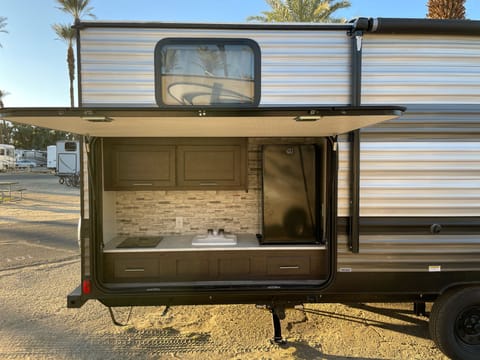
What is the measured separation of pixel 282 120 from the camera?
95.8 inches

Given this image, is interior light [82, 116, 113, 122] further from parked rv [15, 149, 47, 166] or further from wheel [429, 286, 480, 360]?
parked rv [15, 149, 47, 166]

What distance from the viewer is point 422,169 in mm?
2703

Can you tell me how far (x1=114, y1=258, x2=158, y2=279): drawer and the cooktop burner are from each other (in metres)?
0.16

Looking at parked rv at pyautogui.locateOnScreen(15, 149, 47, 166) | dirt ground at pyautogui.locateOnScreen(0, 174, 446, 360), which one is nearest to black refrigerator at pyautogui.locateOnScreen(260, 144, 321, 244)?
dirt ground at pyautogui.locateOnScreen(0, 174, 446, 360)

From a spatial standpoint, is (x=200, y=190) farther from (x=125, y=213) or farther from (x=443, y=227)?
(x=443, y=227)

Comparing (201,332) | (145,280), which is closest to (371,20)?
(145,280)

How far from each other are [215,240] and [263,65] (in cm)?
171

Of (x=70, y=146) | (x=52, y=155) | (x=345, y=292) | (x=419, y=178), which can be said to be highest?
(x=70, y=146)

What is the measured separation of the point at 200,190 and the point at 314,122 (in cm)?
147

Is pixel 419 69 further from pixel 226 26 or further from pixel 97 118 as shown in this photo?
pixel 97 118

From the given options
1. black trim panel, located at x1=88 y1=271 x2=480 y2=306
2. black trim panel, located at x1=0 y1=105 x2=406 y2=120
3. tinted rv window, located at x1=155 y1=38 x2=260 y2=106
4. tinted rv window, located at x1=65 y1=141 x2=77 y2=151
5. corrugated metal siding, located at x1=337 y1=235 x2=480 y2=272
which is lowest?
black trim panel, located at x1=88 y1=271 x2=480 y2=306

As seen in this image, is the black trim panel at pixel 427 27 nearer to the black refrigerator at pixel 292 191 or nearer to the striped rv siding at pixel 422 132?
the striped rv siding at pixel 422 132

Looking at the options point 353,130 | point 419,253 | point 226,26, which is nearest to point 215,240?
point 353,130

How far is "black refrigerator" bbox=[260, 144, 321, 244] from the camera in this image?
309cm
